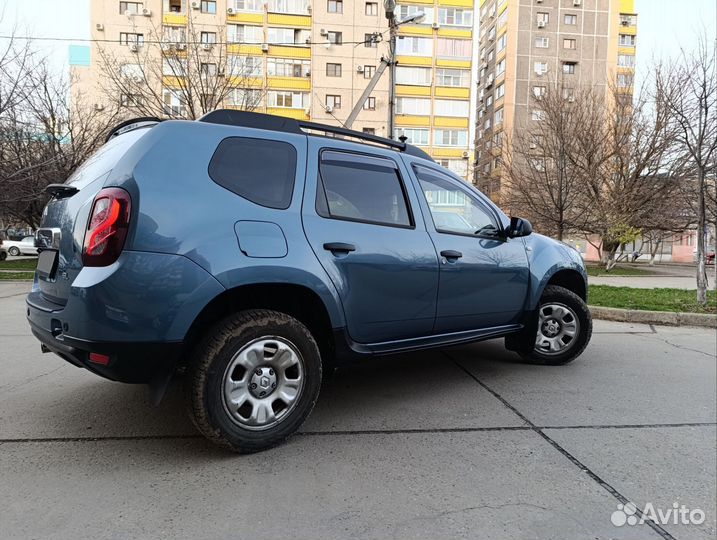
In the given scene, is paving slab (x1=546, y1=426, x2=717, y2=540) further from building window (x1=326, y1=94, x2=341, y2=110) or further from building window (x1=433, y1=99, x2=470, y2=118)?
building window (x1=433, y1=99, x2=470, y2=118)

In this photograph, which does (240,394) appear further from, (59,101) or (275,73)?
(275,73)

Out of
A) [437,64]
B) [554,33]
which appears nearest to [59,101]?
[437,64]

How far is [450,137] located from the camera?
43.3 meters

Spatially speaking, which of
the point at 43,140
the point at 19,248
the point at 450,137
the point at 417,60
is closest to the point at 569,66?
the point at 450,137

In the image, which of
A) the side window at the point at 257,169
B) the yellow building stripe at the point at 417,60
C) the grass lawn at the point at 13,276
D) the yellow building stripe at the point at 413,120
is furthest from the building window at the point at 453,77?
the side window at the point at 257,169

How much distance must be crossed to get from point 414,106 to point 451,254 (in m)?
41.7

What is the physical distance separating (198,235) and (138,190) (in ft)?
1.20

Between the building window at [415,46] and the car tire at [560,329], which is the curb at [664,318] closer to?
the car tire at [560,329]

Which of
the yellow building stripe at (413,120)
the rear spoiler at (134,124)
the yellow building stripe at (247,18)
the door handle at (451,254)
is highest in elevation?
the yellow building stripe at (247,18)

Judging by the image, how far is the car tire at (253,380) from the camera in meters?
2.60

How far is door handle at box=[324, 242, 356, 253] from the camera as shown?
9.86ft

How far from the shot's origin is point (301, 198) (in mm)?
3010

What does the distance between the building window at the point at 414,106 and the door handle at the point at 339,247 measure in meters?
41.8

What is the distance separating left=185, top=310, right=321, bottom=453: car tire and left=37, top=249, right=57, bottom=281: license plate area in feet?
3.38
